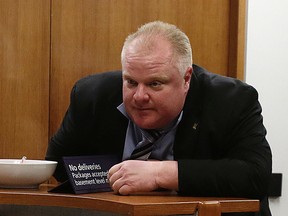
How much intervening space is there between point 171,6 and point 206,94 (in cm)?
132

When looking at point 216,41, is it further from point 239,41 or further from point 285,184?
point 285,184

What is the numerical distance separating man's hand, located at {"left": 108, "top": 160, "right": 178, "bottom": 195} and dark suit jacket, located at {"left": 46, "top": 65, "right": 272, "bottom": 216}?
32 mm

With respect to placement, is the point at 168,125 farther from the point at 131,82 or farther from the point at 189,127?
the point at 131,82

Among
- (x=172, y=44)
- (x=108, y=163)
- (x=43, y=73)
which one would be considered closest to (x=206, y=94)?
(x=172, y=44)

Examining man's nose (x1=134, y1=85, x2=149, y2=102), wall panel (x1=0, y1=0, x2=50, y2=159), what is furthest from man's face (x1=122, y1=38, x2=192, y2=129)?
wall panel (x1=0, y1=0, x2=50, y2=159)

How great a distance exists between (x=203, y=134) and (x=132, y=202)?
2.40 ft

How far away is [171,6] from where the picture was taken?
3.52m

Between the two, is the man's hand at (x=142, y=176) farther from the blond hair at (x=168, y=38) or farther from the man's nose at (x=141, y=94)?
the blond hair at (x=168, y=38)

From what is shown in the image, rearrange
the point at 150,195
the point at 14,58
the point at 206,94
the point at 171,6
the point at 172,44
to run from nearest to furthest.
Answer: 1. the point at 150,195
2. the point at 172,44
3. the point at 206,94
4. the point at 14,58
5. the point at 171,6

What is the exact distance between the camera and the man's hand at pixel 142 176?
1795mm

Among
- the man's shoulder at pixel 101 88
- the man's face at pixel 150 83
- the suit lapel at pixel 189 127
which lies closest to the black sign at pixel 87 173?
the man's face at pixel 150 83

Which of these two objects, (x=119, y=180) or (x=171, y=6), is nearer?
(x=119, y=180)

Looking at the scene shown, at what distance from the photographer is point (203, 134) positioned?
7.31ft

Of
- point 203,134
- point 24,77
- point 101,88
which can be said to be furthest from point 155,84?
point 24,77
